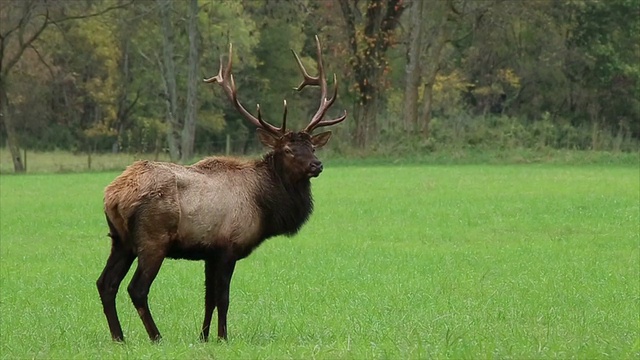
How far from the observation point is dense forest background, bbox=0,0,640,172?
4778 cm

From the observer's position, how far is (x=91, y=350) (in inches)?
372

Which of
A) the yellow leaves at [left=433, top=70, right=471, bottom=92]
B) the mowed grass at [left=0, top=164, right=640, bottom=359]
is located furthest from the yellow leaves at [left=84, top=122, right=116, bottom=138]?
the mowed grass at [left=0, top=164, right=640, bottom=359]

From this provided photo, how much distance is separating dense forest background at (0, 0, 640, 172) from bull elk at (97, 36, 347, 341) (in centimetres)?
3317

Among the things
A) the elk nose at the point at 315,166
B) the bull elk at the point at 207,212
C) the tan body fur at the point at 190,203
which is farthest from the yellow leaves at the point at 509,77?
the tan body fur at the point at 190,203

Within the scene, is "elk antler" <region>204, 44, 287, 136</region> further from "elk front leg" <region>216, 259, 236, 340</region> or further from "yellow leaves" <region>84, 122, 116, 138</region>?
"yellow leaves" <region>84, 122, 116, 138</region>

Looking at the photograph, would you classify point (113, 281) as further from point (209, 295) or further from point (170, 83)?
point (170, 83)

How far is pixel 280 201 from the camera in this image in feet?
37.1

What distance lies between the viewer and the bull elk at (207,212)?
10133 millimetres

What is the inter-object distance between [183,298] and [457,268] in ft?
14.4

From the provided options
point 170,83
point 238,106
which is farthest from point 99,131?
point 238,106

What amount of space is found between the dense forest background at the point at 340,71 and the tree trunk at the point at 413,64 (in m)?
0.06

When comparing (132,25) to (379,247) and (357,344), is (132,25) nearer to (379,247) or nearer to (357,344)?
(379,247)

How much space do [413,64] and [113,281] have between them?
38.9m

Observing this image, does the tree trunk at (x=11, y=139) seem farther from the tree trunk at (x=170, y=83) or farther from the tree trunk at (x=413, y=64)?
the tree trunk at (x=413, y=64)
